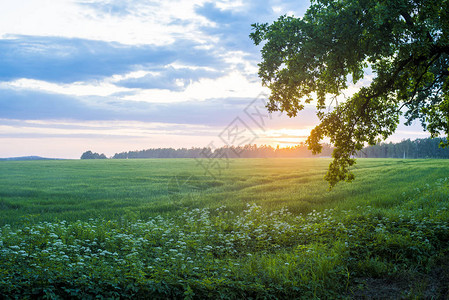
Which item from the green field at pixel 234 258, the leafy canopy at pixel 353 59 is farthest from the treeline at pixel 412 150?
→ the green field at pixel 234 258

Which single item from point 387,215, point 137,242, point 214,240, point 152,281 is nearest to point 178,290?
point 152,281

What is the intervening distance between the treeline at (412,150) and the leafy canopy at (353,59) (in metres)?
122

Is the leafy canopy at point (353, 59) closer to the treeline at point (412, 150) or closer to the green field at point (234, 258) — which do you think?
the green field at point (234, 258)

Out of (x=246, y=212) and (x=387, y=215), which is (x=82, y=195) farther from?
(x=387, y=215)

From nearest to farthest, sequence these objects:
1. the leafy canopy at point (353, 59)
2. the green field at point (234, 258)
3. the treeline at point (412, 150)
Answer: the green field at point (234, 258) → the leafy canopy at point (353, 59) → the treeline at point (412, 150)

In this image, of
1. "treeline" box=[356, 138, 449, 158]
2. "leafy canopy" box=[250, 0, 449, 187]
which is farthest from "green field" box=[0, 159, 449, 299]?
"treeline" box=[356, 138, 449, 158]

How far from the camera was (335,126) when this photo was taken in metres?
15.1

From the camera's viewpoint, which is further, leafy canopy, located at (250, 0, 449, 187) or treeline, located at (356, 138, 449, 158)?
treeline, located at (356, 138, 449, 158)

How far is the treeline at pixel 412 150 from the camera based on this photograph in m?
134

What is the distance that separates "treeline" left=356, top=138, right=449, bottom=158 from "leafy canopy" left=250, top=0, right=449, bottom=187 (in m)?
122

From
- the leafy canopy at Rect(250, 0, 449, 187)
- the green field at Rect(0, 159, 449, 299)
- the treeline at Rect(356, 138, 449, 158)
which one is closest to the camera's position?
the green field at Rect(0, 159, 449, 299)

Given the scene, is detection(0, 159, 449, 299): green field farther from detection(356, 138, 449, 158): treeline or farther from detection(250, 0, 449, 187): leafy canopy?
detection(356, 138, 449, 158): treeline

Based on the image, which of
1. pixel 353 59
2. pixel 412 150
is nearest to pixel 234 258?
pixel 353 59

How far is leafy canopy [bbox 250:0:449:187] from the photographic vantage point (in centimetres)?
1134
